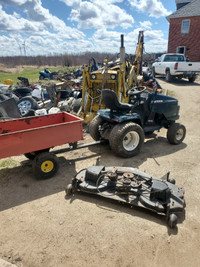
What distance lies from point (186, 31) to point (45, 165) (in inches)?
917

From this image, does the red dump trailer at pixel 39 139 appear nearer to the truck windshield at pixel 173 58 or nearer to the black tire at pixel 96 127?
the black tire at pixel 96 127

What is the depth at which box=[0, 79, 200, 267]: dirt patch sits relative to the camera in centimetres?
251

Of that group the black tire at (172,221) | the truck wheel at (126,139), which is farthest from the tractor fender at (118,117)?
the black tire at (172,221)

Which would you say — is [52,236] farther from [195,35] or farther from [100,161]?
[195,35]

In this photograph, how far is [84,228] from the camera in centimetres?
293

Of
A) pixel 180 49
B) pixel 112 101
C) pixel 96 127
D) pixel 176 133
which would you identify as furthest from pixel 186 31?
pixel 112 101

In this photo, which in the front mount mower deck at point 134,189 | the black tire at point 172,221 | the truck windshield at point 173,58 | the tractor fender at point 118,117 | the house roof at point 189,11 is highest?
the house roof at point 189,11

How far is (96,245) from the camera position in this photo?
2.66 metres

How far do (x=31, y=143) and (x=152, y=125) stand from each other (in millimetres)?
3307

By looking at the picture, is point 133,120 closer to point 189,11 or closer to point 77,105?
point 77,105

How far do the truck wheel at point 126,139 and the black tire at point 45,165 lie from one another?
1.34 m

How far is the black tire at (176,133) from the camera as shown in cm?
558

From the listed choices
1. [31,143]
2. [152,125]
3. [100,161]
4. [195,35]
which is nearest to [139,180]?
[100,161]

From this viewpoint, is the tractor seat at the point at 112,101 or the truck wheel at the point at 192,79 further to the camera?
the truck wheel at the point at 192,79
